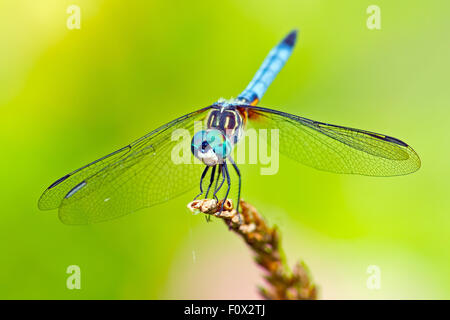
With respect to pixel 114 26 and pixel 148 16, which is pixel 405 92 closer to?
pixel 148 16

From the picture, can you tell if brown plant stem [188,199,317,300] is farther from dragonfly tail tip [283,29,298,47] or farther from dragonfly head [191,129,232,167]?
dragonfly tail tip [283,29,298,47]

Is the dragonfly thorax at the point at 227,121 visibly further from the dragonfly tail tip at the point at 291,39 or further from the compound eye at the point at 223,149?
the dragonfly tail tip at the point at 291,39

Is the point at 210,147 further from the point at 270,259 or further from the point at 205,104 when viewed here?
the point at 205,104

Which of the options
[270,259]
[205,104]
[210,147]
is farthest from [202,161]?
[205,104]

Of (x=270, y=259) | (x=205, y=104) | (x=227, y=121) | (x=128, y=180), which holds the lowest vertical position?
(x=270, y=259)

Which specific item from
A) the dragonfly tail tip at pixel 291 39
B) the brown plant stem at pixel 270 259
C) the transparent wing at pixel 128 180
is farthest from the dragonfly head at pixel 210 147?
the dragonfly tail tip at pixel 291 39

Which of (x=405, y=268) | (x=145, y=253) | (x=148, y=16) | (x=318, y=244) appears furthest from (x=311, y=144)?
(x=148, y=16)

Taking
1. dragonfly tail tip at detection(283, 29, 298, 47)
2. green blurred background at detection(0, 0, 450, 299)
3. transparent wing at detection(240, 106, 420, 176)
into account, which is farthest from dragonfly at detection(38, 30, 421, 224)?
dragonfly tail tip at detection(283, 29, 298, 47)
